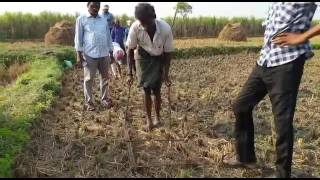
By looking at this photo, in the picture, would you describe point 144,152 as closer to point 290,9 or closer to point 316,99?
point 290,9

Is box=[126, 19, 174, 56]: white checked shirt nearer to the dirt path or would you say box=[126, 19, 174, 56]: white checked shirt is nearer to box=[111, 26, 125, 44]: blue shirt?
the dirt path

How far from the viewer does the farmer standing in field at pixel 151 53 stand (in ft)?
20.8

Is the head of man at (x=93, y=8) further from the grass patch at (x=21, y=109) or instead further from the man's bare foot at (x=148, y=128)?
the man's bare foot at (x=148, y=128)

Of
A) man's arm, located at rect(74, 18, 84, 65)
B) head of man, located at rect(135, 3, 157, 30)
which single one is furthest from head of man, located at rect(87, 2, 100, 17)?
head of man, located at rect(135, 3, 157, 30)

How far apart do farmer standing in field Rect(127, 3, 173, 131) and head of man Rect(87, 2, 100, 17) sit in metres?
1.44

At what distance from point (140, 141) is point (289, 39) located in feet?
7.97

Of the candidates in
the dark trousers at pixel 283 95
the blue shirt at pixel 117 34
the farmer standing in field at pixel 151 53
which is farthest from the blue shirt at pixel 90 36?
the blue shirt at pixel 117 34

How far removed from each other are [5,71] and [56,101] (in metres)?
5.44

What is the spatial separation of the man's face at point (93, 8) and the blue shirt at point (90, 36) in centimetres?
9

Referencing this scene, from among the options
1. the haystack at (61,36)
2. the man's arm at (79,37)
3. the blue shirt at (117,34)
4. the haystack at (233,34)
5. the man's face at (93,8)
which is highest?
the man's face at (93,8)

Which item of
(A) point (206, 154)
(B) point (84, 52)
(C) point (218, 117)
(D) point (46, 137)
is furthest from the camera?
(B) point (84, 52)

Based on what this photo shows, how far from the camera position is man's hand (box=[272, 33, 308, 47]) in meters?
4.22

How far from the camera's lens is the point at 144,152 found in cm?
554

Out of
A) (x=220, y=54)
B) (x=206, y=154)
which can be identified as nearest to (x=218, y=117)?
(x=206, y=154)
